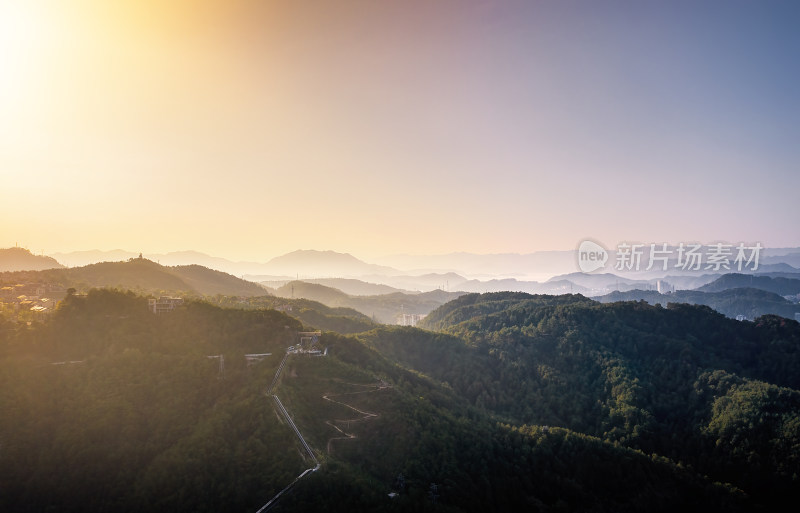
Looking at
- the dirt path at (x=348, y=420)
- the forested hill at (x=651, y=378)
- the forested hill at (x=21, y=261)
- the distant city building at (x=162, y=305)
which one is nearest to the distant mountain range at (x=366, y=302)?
the forested hill at (x=21, y=261)

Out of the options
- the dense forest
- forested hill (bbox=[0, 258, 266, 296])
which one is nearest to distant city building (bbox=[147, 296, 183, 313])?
the dense forest

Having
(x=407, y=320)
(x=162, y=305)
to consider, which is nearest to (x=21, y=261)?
(x=162, y=305)

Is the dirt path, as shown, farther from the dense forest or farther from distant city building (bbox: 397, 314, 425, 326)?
distant city building (bbox: 397, 314, 425, 326)

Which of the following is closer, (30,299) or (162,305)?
(162,305)

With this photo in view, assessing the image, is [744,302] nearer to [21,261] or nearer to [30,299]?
[30,299]

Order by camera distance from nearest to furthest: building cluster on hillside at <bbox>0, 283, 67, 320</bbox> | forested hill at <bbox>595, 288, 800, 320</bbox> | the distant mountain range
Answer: building cluster on hillside at <bbox>0, 283, 67, 320</bbox> → forested hill at <bbox>595, 288, 800, 320</bbox> → the distant mountain range

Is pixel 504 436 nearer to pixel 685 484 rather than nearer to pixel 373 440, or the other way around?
pixel 373 440
